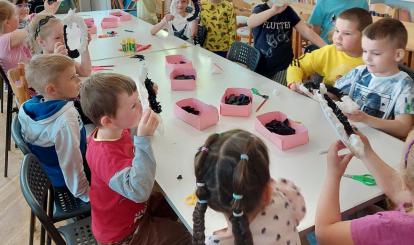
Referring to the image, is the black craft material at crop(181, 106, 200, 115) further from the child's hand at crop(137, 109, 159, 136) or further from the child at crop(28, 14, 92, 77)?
the child at crop(28, 14, 92, 77)

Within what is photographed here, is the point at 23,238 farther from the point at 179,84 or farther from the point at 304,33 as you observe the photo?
the point at 304,33

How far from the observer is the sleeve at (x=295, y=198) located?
1132 millimetres

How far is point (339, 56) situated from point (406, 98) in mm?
→ 503

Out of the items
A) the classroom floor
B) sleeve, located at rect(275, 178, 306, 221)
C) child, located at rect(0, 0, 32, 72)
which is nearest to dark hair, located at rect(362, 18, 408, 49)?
sleeve, located at rect(275, 178, 306, 221)

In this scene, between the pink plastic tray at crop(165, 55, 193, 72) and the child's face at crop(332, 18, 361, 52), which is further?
the pink plastic tray at crop(165, 55, 193, 72)

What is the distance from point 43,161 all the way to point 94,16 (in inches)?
99.1

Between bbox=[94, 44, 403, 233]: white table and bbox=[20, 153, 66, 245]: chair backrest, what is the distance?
35 centimetres

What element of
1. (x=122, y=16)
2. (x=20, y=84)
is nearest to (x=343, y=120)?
(x=20, y=84)

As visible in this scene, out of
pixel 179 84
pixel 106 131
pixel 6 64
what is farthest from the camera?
pixel 6 64

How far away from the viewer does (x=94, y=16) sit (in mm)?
3895

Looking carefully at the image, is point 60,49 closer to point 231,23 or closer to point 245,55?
point 245,55

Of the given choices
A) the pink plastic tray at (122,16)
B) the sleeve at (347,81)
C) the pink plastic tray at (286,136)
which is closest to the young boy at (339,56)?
the sleeve at (347,81)

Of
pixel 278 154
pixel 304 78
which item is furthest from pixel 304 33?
pixel 278 154

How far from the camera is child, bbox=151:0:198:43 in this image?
3.21m
